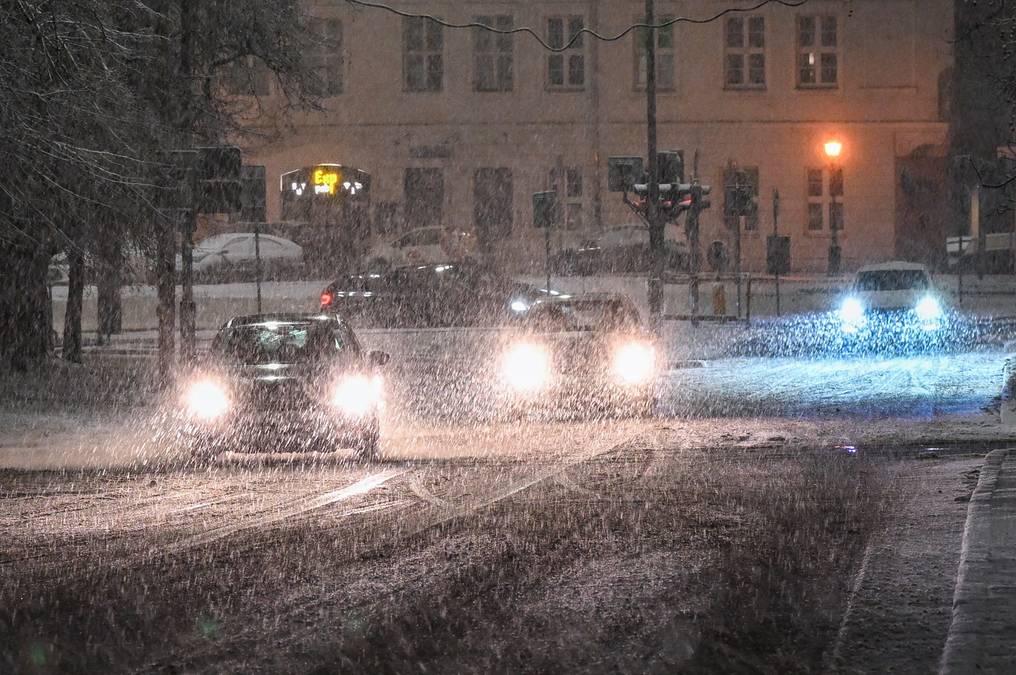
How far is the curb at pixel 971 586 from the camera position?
670cm

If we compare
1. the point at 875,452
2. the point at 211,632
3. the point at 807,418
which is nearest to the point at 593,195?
the point at 807,418

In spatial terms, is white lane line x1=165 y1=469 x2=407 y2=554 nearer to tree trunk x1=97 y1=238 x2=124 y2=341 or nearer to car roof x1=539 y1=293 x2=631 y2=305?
tree trunk x1=97 y1=238 x2=124 y2=341

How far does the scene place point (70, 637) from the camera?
7578mm

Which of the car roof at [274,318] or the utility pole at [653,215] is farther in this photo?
the utility pole at [653,215]

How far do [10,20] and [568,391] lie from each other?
9182 mm

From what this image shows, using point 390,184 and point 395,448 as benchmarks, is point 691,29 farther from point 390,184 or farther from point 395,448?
point 395,448

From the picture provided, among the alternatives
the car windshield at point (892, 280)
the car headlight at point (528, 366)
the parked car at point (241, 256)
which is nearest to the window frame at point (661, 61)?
the parked car at point (241, 256)

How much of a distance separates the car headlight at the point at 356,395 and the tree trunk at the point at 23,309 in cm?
736

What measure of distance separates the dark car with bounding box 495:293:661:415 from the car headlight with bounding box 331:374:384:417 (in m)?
5.55

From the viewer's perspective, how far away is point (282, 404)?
14359 mm

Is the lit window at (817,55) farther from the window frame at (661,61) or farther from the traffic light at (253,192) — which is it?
the traffic light at (253,192)

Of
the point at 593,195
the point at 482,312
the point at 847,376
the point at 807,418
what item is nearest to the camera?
the point at 807,418

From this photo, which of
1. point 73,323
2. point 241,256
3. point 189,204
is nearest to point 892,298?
point 73,323

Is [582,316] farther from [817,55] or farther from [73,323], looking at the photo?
[817,55]
